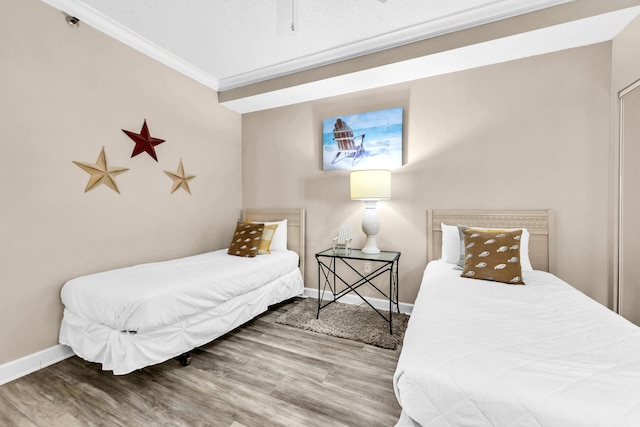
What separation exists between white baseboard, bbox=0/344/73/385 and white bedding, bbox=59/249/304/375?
0.32 ft

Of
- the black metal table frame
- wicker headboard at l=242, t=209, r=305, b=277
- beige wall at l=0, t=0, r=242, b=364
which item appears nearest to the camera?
beige wall at l=0, t=0, r=242, b=364

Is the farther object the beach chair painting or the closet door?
the beach chair painting

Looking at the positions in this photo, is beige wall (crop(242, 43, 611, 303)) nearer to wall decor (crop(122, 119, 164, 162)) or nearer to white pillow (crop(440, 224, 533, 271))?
white pillow (crop(440, 224, 533, 271))

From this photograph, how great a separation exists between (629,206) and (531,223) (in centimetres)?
60

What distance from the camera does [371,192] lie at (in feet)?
8.59

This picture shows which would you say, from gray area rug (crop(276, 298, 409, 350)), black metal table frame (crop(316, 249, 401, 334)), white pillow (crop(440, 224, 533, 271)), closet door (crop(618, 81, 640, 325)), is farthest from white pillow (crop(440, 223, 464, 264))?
closet door (crop(618, 81, 640, 325))

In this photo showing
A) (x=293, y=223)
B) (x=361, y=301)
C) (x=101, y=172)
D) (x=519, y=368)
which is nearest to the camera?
(x=519, y=368)

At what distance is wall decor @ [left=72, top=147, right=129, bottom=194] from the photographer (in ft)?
7.10

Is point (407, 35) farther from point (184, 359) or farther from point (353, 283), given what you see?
point (184, 359)

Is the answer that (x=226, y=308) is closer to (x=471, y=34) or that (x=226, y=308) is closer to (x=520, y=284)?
(x=520, y=284)

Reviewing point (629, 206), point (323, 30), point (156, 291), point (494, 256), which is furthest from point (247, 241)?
point (629, 206)

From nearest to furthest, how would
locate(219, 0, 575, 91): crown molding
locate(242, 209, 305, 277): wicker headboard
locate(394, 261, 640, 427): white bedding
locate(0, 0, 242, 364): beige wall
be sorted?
locate(394, 261, 640, 427): white bedding
locate(0, 0, 242, 364): beige wall
locate(219, 0, 575, 91): crown molding
locate(242, 209, 305, 277): wicker headboard

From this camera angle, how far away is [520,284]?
1861 mm

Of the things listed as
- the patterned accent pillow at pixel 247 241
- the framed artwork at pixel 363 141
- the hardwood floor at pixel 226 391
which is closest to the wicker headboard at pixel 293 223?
the patterned accent pillow at pixel 247 241
